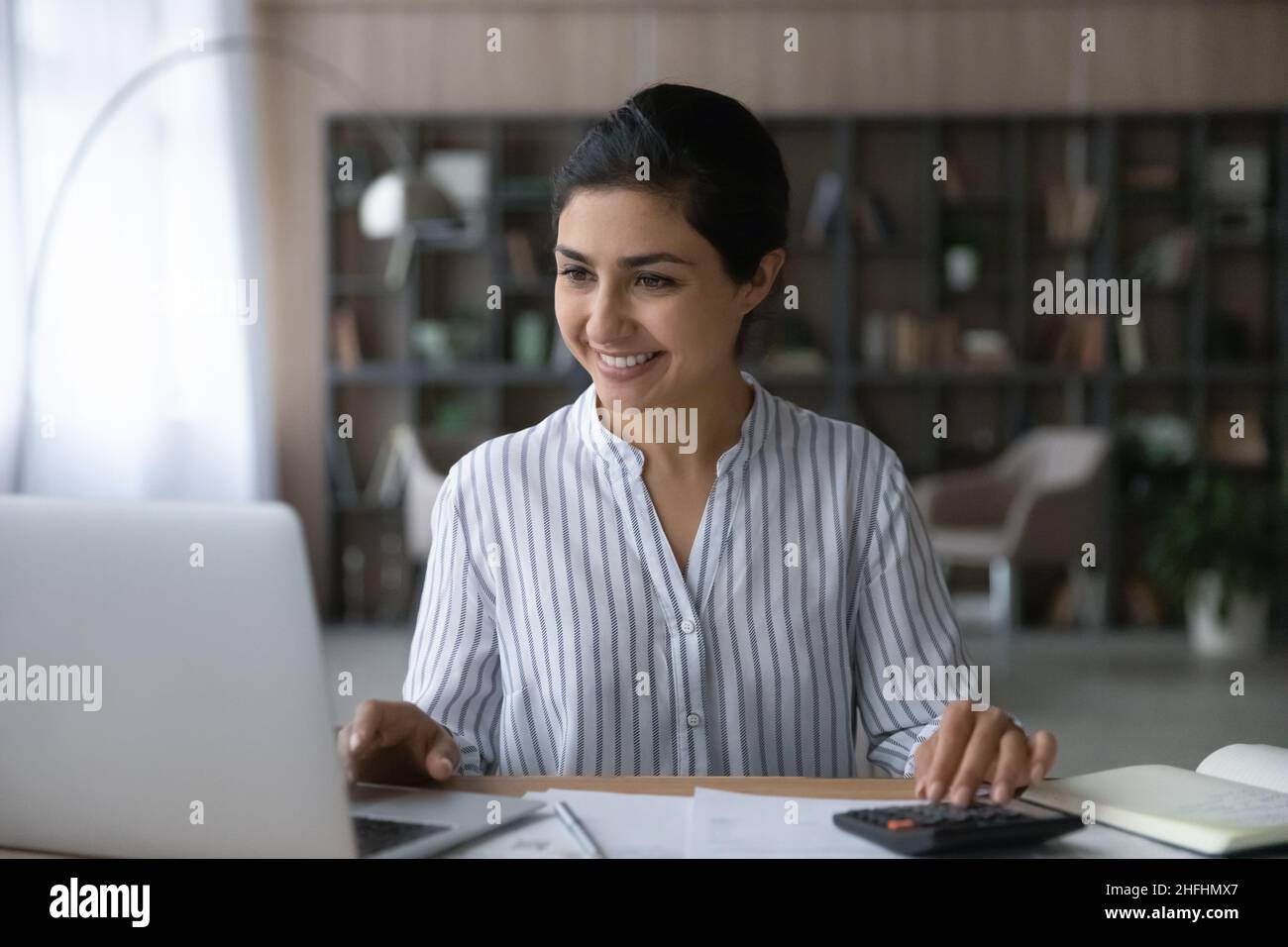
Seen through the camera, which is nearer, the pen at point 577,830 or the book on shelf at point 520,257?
the pen at point 577,830

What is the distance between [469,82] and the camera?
21.6ft

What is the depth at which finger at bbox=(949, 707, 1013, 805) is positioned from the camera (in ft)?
3.44

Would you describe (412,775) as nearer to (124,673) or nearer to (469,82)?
(124,673)

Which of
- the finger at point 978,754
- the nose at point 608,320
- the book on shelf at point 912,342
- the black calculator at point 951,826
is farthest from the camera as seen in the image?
the book on shelf at point 912,342

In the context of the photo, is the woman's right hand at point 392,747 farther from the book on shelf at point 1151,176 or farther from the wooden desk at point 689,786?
the book on shelf at point 1151,176

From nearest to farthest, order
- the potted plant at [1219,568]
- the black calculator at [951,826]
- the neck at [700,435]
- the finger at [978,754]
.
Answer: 1. the black calculator at [951,826]
2. the finger at [978,754]
3. the neck at [700,435]
4. the potted plant at [1219,568]

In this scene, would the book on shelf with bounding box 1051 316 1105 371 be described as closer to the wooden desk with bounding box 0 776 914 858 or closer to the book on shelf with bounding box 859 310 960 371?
the book on shelf with bounding box 859 310 960 371

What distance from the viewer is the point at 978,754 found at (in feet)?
3.52

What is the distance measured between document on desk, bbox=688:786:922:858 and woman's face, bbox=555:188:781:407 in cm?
53

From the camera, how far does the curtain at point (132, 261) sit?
14.0 ft

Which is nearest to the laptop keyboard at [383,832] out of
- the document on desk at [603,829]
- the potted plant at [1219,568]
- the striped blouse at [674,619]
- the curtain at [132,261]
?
the document on desk at [603,829]

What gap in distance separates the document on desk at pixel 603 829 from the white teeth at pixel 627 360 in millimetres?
520

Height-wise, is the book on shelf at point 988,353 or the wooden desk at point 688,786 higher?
the book on shelf at point 988,353

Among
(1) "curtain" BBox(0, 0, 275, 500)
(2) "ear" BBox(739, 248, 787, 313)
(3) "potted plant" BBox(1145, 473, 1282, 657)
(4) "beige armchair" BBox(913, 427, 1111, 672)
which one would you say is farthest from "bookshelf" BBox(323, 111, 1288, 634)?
(2) "ear" BBox(739, 248, 787, 313)
